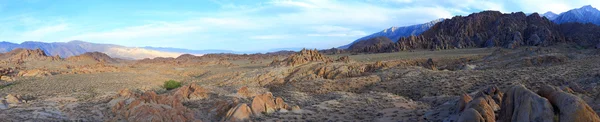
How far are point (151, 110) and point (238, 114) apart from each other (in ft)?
8.34

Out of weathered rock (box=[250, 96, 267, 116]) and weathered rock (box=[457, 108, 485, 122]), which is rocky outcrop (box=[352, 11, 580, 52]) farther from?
weathered rock (box=[457, 108, 485, 122])

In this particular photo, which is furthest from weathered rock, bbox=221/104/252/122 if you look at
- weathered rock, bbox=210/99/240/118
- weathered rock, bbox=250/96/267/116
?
weathered rock, bbox=210/99/240/118

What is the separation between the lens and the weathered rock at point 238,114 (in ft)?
38.5

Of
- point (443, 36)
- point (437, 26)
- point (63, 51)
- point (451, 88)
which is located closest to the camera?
point (451, 88)

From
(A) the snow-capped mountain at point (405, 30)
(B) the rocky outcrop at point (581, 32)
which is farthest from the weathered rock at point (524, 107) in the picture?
(A) the snow-capped mountain at point (405, 30)

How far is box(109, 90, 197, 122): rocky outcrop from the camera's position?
1164cm

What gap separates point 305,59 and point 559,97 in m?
26.8

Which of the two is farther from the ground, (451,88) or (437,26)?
(437,26)

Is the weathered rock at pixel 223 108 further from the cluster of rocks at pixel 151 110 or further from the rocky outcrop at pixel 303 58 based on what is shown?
the rocky outcrop at pixel 303 58

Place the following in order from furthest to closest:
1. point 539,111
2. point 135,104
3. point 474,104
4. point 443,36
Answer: point 443,36 < point 135,104 < point 474,104 < point 539,111

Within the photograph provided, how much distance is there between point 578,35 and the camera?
64375 mm

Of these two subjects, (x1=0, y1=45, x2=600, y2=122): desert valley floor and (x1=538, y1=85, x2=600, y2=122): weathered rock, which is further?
(x1=0, y1=45, x2=600, y2=122): desert valley floor

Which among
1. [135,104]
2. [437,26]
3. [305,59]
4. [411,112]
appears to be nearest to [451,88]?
[411,112]

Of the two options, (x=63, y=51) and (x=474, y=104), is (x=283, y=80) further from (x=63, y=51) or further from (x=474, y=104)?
(x=63, y=51)
